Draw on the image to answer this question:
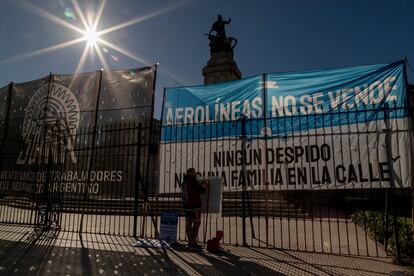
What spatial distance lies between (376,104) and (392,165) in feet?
4.40

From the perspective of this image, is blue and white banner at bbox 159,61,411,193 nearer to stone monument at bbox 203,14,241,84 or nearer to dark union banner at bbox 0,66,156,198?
dark union banner at bbox 0,66,156,198

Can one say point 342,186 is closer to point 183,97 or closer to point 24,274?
point 183,97

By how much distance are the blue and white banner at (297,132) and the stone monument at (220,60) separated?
36.4ft

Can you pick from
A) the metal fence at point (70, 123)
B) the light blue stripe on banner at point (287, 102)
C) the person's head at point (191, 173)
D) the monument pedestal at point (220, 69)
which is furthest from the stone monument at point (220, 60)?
the person's head at point (191, 173)

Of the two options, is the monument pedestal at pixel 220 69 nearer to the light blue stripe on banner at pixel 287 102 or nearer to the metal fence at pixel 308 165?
the light blue stripe on banner at pixel 287 102

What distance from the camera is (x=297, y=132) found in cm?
667

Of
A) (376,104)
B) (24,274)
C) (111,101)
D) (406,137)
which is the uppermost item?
(111,101)

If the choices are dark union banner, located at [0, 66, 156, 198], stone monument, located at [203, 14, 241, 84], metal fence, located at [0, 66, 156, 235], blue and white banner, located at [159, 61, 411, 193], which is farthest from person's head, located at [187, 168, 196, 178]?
stone monument, located at [203, 14, 241, 84]

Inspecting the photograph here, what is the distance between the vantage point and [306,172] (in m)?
6.39

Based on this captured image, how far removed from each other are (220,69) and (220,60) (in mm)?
826

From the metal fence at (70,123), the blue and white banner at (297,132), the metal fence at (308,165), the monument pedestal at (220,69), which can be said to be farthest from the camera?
the monument pedestal at (220,69)

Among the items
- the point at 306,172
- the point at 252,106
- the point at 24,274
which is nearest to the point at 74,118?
the point at 252,106

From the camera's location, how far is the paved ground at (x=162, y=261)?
15.6ft

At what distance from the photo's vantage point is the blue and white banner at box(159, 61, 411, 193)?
595cm
